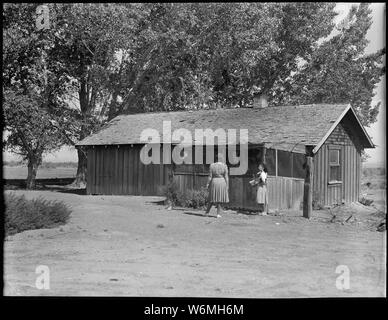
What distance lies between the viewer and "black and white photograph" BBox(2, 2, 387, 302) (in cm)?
786

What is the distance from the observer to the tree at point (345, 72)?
3503cm

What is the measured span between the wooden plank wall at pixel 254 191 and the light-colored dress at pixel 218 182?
299 centimetres

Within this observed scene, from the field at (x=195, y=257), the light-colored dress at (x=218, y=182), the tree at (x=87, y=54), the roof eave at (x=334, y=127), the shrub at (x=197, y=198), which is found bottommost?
the field at (x=195, y=257)

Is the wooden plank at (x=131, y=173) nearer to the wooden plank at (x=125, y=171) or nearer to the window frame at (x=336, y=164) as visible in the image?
the wooden plank at (x=125, y=171)

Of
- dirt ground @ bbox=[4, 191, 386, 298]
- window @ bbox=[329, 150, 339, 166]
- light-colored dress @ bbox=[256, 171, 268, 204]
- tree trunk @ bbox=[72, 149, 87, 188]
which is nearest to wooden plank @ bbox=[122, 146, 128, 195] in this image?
tree trunk @ bbox=[72, 149, 87, 188]

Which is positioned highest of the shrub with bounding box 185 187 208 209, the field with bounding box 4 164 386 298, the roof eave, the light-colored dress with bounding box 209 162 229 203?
A: the roof eave

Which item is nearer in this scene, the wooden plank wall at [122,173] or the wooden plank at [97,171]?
the wooden plank wall at [122,173]

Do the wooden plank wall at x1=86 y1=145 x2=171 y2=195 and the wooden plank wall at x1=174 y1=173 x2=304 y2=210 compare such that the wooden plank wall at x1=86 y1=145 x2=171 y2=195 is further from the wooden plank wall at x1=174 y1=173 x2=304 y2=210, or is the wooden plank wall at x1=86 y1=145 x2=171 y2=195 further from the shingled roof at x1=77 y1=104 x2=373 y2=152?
the wooden plank wall at x1=174 y1=173 x2=304 y2=210

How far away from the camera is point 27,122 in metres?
26.1

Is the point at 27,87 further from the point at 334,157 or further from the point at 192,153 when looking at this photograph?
the point at 334,157

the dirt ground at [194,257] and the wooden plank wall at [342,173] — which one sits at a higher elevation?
the wooden plank wall at [342,173]

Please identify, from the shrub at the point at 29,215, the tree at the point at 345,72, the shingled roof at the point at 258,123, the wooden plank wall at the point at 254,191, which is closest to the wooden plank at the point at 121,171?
the shingled roof at the point at 258,123
